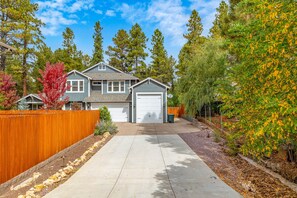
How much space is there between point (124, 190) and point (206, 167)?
10.1ft

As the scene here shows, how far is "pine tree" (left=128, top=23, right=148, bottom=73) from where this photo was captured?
4519 centimetres

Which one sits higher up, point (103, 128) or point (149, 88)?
point (149, 88)

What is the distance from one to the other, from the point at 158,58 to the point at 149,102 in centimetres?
2222

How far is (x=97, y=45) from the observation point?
1887 inches

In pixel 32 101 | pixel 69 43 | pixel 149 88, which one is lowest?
pixel 32 101

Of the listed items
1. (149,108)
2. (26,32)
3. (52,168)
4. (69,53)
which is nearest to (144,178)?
(52,168)

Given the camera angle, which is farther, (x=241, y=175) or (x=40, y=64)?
(x=40, y=64)

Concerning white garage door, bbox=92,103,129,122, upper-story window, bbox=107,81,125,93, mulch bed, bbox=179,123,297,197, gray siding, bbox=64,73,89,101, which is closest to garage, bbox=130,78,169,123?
white garage door, bbox=92,103,129,122

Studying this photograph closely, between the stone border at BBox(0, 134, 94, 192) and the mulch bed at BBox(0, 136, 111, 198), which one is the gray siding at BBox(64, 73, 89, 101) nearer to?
the mulch bed at BBox(0, 136, 111, 198)

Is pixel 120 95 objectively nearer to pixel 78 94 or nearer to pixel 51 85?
pixel 78 94

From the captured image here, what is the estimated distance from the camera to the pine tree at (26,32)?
1111 inches

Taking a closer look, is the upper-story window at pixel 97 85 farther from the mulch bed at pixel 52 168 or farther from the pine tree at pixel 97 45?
the pine tree at pixel 97 45

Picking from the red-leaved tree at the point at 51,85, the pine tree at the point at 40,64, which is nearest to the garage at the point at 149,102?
the red-leaved tree at the point at 51,85

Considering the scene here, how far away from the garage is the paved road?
13713 mm
